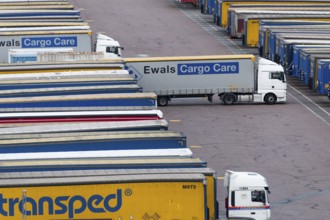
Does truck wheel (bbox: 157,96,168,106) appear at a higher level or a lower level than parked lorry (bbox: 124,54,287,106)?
lower

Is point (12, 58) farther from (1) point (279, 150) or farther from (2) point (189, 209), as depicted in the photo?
(2) point (189, 209)

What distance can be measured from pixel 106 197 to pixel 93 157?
8114mm

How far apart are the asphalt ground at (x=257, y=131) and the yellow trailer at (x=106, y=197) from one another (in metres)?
9.82

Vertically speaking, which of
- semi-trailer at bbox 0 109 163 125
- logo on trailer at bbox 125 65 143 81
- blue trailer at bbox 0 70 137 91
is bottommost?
logo on trailer at bbox 125 65 143 81

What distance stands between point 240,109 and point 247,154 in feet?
56.7

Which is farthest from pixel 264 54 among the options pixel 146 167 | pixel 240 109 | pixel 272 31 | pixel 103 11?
pixel 146 167

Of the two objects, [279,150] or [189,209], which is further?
[279,150]

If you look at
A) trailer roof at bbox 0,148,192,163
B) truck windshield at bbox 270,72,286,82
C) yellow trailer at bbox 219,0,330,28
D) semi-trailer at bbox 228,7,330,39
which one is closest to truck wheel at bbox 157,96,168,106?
truck windshield at bbox 270,72,286,82

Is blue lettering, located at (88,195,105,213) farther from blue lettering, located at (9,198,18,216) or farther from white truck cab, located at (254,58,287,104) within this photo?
white truck cab, located at (254,58,287,104)

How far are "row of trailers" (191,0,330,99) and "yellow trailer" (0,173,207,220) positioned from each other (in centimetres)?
4612

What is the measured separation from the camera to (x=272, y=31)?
113 metres

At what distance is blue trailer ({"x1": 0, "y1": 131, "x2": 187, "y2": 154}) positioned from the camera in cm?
5719

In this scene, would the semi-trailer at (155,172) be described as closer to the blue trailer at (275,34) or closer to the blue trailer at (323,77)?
the blue trailer at (323,77)

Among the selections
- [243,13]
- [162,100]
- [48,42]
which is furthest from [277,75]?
[243,13]
